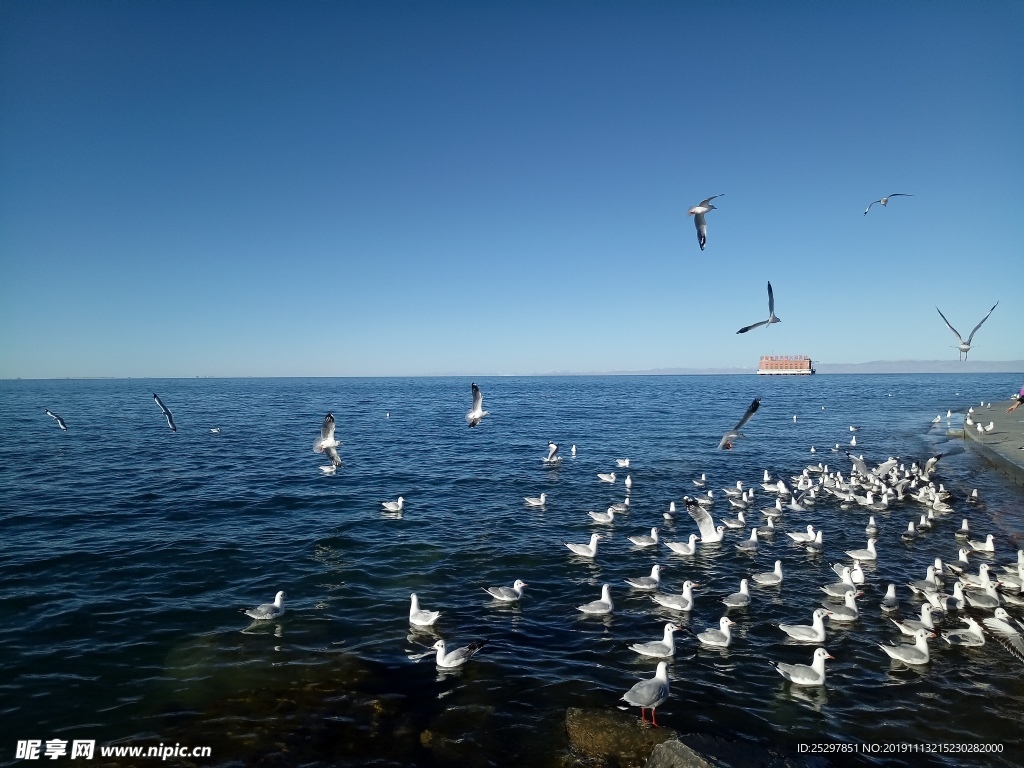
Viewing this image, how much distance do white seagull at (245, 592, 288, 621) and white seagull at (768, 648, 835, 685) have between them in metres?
9.98

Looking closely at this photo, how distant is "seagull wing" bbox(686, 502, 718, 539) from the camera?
55.4 ft

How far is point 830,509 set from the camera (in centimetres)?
2141

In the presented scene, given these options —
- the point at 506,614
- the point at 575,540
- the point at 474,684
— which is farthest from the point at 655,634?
the point at 575,540

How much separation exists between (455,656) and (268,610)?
4.70 metres

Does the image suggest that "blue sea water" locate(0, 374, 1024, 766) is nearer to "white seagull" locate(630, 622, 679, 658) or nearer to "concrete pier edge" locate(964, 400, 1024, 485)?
"white seagull" locate(630, 622, 679, 658)

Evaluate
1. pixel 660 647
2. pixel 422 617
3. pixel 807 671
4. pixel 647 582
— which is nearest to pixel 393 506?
pixel 422 617

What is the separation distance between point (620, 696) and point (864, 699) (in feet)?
12.7

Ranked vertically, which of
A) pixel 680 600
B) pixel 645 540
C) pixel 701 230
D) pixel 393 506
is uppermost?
pixel 701 230

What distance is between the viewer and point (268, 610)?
12.1 m

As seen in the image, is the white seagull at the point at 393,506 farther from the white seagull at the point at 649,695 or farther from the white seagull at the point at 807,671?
the white seagull at the point at 807,671

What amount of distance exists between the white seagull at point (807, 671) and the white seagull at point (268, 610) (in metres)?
9.98

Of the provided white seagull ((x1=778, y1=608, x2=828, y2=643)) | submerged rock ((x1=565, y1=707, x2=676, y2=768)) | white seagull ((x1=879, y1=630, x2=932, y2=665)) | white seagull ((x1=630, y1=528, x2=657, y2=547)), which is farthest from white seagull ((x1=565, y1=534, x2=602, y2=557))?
submerged rock ((x1=565, y1=707, x2=676, y2=768))

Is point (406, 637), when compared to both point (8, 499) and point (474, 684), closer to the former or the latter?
point (474, 684)

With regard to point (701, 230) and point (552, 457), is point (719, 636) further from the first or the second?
point (552, 457)
